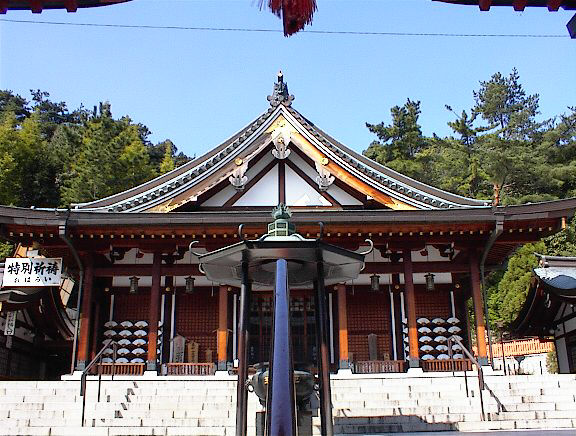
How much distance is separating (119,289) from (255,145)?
19.9ft

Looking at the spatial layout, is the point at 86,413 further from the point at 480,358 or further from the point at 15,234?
the point at 480,358

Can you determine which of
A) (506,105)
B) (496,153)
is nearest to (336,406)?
(496,153)

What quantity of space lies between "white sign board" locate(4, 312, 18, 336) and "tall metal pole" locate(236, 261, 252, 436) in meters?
12.3

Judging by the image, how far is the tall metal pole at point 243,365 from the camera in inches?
256

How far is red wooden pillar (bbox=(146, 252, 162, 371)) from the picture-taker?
15164 mm

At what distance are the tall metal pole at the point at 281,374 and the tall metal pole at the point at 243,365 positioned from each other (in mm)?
714

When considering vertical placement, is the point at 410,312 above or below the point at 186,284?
below

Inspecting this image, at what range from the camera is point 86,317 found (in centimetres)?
1560

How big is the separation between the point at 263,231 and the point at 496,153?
33.5 m

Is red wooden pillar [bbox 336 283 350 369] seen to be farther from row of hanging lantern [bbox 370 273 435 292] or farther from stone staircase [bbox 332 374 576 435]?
stone staircase [bbox 332 374 576 435]

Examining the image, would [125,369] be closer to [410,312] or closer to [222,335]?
[222,335]

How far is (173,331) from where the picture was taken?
17.5m

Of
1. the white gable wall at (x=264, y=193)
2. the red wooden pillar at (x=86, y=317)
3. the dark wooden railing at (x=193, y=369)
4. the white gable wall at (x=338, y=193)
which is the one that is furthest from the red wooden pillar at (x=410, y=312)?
the red wooden pillar at (x=86, y=317)

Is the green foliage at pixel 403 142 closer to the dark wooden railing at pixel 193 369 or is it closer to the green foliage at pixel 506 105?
the green foliage at pixel 506 105
